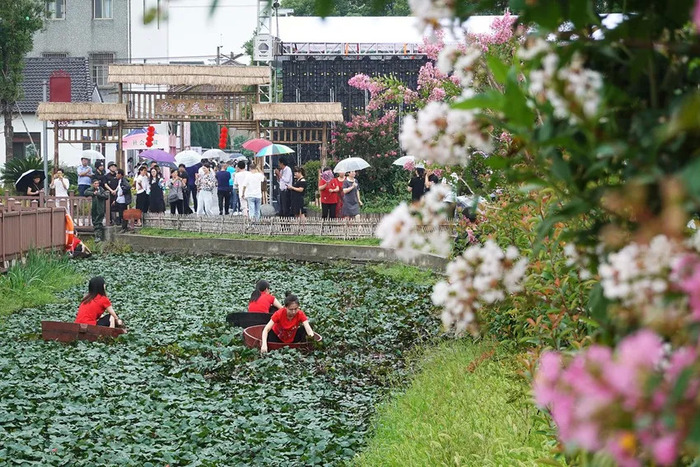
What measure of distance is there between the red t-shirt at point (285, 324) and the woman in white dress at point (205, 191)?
1574 cm

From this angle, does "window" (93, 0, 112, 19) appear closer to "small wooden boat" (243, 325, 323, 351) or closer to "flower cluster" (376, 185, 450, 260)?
"small wooden boat" (243, 325, 323, 351)

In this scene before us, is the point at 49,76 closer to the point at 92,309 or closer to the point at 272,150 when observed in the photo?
the point at 272,150

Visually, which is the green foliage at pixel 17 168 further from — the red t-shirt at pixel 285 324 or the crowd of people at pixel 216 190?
the red t-shirt at pixel 285 324

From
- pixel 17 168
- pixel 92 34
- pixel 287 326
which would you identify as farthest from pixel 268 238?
pixel 92 34

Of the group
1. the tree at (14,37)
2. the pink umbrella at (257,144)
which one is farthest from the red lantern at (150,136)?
the tree at (14,37)

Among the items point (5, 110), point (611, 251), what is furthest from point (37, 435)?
point (5, 110)

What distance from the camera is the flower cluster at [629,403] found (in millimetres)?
1344

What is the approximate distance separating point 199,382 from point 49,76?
42430 millimetres

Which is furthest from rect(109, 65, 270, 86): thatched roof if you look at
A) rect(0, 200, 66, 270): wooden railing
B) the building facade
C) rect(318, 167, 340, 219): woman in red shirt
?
the building facade

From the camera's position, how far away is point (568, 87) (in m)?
1.98

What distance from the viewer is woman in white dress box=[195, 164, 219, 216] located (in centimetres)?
2869

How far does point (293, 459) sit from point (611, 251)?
689 cm

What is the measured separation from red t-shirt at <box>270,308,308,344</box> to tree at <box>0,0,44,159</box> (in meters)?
31.3

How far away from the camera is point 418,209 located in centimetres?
259
